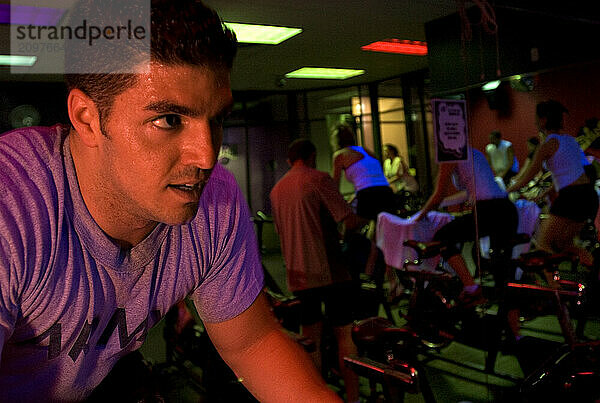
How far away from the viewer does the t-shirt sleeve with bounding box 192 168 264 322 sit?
1.28 m

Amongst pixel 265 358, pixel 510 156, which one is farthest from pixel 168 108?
pixel 510 156

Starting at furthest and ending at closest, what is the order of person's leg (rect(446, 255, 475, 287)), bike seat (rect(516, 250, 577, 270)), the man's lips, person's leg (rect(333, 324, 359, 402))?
1. person's leg (rect(446, 255, 475, 287))
2. bike seat (rect(516, 250, 577, 270))
3. person's leg (rect(333, 324, 359, 402))
4. the man's lips

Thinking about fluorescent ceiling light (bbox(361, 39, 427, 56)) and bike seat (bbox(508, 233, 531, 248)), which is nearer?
fluorescent ceiling light (bbox(361, 39, 427, 56))

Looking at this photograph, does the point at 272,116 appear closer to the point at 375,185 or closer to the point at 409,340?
the point at 375,185

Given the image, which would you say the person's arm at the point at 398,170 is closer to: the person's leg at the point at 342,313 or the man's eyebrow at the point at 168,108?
the person's leg at the point at 342,313

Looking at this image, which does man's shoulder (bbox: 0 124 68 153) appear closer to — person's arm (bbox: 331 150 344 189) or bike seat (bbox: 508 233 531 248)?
person's arm (bbox: 331 150 344 189)

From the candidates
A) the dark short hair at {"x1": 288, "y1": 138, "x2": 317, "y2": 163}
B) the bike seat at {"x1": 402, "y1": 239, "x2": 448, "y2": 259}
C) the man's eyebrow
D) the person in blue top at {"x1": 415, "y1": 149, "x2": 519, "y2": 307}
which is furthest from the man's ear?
the person in blue top at {"x1": 415, "y1": 149, "x2": 519, "y2": 307}

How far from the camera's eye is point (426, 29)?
12.0ft

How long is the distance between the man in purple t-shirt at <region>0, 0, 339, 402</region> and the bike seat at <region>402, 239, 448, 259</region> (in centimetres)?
258

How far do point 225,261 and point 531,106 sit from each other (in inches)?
134

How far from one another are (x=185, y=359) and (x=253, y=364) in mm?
2340

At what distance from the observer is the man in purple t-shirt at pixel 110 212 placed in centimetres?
97

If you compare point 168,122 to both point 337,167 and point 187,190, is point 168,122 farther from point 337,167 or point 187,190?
point 337,167

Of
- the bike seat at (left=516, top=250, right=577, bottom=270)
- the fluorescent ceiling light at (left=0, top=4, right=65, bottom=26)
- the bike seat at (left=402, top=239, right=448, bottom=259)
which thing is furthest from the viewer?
the bike seat at (left=402, top=239, right=448, bottom=259)
